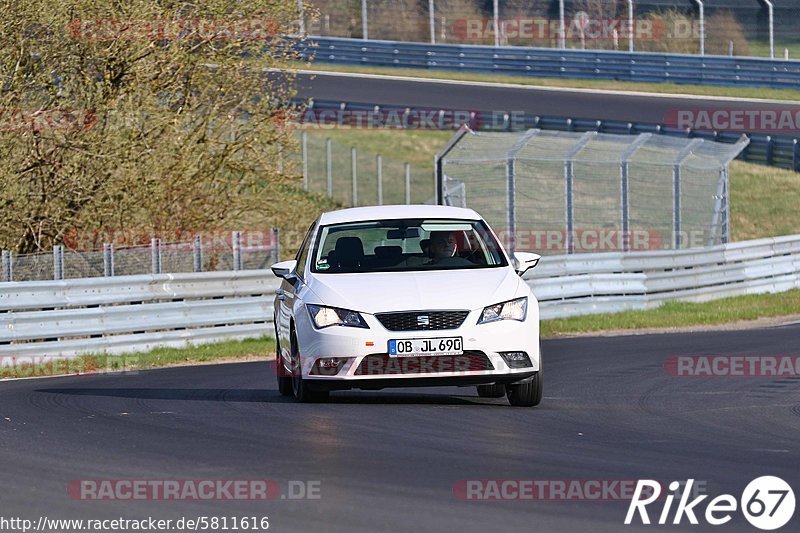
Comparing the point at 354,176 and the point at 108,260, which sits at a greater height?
the point at 108,260

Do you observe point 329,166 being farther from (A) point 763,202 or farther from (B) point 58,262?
(B) point 58,262

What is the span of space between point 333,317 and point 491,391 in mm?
2044

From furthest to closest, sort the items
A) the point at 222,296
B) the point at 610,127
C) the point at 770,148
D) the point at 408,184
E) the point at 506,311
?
the point at 770,148 < the point at 610,127 < the point at 408,184 < the point at 222,296 < the point at 506,311

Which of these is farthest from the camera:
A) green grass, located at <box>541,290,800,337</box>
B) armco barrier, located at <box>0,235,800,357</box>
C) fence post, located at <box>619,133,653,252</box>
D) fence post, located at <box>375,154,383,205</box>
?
fence post, located at <box>375,154,383,205</box>

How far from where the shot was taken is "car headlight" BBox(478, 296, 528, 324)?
10961 millimetres

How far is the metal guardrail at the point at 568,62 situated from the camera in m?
42.2

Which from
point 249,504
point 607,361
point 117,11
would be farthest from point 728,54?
point 249,504

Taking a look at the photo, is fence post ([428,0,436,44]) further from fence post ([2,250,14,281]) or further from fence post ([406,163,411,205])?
fence post ([2,250,14,281])

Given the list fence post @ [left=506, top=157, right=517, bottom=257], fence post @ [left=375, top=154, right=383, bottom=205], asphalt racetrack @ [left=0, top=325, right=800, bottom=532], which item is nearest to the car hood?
asphalt racetrack @ [left=0, top=325, right=800, bottom=532]

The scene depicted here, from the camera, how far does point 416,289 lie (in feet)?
36.3

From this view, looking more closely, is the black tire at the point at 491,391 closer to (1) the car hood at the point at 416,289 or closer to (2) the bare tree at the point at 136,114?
(1) the car hood at the point at 416,289

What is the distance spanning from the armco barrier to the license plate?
775 cm

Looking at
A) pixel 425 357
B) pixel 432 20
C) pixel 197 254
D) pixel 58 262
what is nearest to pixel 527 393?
pixel 425 357

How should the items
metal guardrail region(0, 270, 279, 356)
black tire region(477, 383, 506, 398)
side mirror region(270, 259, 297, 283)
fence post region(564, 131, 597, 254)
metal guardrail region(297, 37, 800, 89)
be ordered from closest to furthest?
1. side mirror region(270, 259, 297, 283)
2. black tire region(477, 383, 506, 398)
3. metal guardrail region(0, 270, 279, 356)
4. fence post region(564, 131, 597, 254)
5. metal guardrail region(297, 37, 800, 89)
